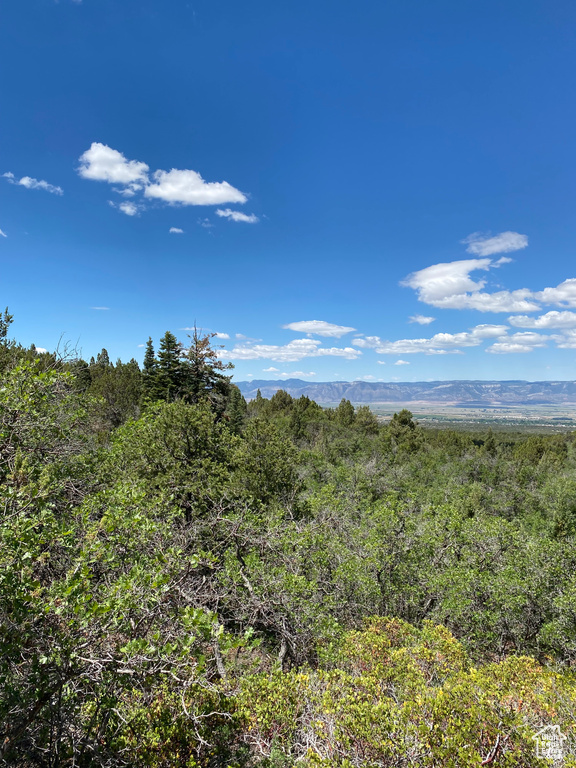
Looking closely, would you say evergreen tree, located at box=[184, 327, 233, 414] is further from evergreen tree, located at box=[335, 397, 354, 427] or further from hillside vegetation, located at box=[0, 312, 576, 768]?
evergreen tree, located at box=[335, 397, 354, 427]

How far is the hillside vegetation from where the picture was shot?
3.86 m

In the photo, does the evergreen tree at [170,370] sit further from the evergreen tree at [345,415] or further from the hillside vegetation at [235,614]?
the evergreen tree at [345,415]

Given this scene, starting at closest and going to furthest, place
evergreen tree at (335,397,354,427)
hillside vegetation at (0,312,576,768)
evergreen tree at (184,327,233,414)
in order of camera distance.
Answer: hillside vegetation at (0,312,576,768) < evergreen tree at (184,327,233,414) < evergreen tree at (335,397,354,427)

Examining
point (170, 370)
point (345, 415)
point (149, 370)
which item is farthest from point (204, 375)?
point (345, 415)

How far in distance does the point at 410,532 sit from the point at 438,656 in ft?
24.6

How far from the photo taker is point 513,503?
127ft

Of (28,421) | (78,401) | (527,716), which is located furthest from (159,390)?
(527,716)

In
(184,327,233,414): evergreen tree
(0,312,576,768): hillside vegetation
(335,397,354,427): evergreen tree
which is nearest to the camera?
(0,312,576,768): hillside vegetation

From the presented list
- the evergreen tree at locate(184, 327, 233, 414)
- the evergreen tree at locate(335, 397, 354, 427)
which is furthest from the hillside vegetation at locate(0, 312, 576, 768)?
the evergreen tree at locate(335, 397, 354, 427)

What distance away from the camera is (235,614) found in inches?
388

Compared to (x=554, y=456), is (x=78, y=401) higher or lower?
higher

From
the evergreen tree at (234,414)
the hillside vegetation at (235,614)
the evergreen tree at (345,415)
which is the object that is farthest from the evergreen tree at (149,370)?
the evergreen tree at (345,415)

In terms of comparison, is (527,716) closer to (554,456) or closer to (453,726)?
(453,726)

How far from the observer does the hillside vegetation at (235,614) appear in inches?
152
